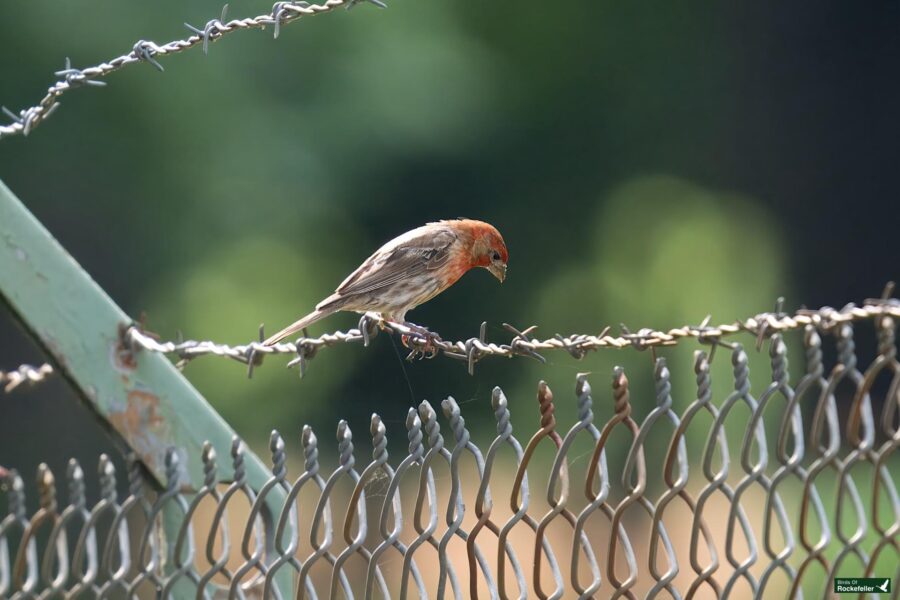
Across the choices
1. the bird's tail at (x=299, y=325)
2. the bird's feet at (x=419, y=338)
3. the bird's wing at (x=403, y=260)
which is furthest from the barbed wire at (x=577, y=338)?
the bird's wing at (x=403, y=260)

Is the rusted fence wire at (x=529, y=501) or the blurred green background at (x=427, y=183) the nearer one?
the rusted fence wire at (x=529, y=501)

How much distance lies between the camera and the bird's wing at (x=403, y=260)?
5.50 meters

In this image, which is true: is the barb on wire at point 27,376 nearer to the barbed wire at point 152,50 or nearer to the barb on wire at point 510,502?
the barb on wire at point 510,502

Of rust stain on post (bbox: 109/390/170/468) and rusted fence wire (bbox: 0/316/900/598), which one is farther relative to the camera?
rust stain on post (bbox: 109/390/170/468)

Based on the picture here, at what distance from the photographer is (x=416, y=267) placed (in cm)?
557

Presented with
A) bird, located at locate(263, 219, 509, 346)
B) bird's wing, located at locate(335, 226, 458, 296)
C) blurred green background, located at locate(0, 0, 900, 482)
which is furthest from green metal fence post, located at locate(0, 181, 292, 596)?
blurred green background, located at locate(0, 0, 900, 482)

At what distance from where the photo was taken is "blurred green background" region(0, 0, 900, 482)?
→ 16.3m

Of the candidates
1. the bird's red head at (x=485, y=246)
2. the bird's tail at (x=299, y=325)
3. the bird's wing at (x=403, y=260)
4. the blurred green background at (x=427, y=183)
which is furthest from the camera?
the blurred green background at (x=427, y=183)

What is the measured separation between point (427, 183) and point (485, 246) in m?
12.2

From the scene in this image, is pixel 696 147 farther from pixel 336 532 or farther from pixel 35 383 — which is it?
pixel 35 383

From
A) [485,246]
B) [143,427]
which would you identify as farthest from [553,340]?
[485,246]

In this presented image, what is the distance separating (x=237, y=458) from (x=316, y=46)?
1486 centimetres

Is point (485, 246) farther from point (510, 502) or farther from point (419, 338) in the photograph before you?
point (510, 502)

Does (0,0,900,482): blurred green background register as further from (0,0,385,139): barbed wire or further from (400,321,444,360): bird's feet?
(0,0,385,139): barbed wire
